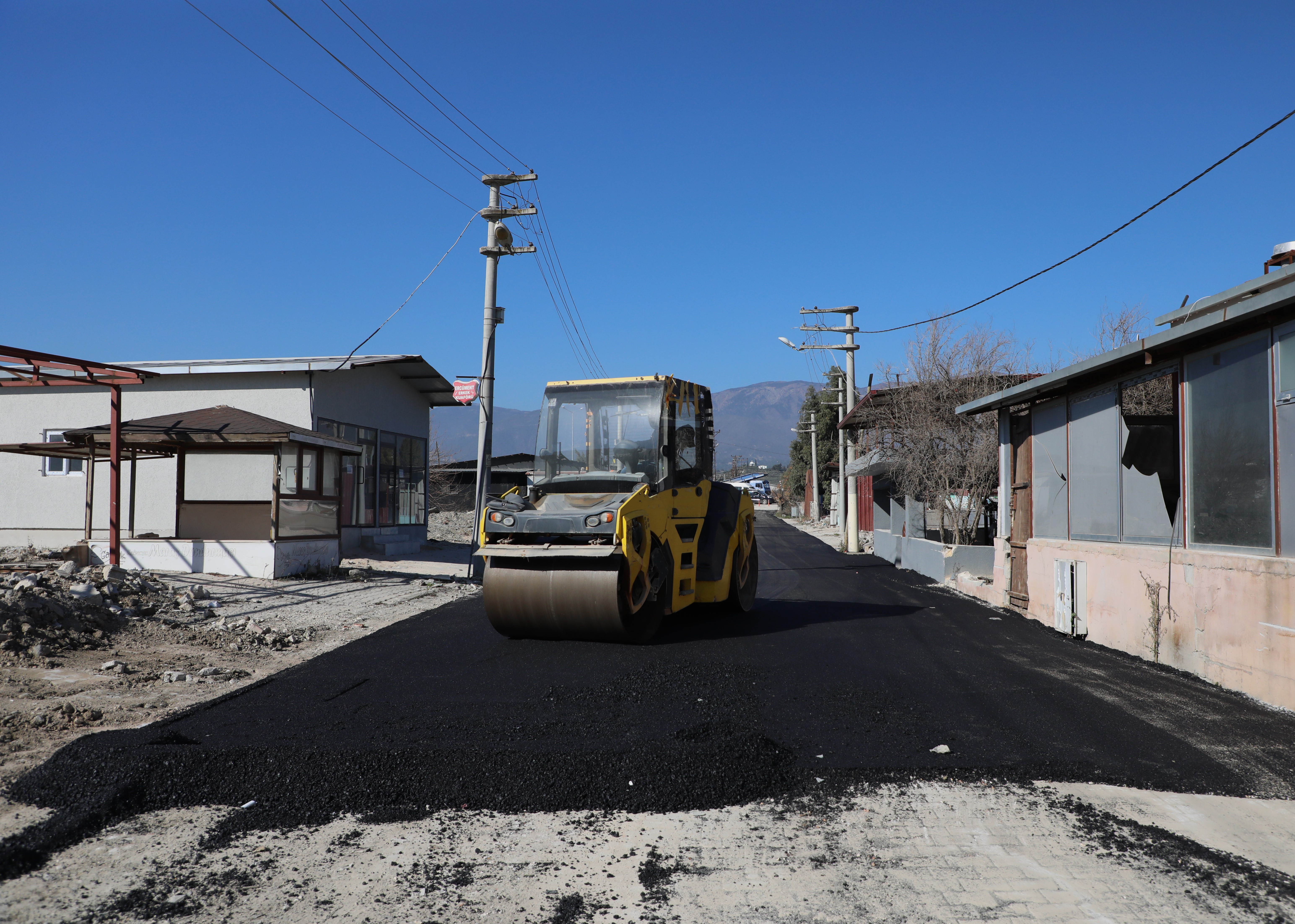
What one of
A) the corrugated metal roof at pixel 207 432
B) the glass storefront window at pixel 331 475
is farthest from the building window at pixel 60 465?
the glass storefront window at pixel 331 475

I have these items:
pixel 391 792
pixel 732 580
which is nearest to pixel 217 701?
pixel 391 792

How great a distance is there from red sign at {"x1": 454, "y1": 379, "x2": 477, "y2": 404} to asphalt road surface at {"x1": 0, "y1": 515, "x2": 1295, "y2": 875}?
7.90m

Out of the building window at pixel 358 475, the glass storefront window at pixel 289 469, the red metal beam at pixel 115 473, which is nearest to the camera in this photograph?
the red metal beam at pixel 115 473

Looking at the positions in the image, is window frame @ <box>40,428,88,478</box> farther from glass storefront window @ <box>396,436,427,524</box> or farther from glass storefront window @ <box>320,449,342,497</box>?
glass storefront window @ <box>396,436,427,524</box>

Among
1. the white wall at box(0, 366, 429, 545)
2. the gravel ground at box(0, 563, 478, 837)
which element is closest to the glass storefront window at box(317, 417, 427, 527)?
the white wall at box(0, 366, 429, 545)

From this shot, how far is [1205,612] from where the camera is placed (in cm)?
792

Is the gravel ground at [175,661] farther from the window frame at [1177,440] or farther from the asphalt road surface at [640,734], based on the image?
the window frame at [1177,440]

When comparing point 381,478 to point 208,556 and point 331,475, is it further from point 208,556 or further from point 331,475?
point 208,556

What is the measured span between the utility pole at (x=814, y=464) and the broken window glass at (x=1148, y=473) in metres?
37.5

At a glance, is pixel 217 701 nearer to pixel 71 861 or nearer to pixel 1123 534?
pixel 71 861

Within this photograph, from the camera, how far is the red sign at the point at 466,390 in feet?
55.3

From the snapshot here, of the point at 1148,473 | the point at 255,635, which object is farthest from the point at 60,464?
the point at 1148,473

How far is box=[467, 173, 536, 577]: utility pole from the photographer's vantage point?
1675 centimetres

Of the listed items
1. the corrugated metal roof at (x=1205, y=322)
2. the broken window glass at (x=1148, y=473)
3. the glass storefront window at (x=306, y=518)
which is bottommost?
the glass storefront window at (x=306, y=518)
